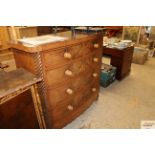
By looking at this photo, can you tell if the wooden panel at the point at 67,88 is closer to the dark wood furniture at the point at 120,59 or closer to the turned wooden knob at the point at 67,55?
the turned wooden knob at the point at 67,55

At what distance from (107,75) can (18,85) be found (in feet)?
5.47

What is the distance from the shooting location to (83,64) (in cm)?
150

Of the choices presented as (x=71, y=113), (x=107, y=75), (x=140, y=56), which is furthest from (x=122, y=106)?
(x=140, y=56)

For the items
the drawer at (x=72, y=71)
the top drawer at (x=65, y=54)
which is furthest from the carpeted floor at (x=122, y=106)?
the top drawer at (x=65, y=54)

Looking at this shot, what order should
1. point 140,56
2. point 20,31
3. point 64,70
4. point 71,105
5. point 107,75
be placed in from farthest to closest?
1. point 20,31
2. point 140,56
3. point 107,75
4. point 71,105
5. point 64,70

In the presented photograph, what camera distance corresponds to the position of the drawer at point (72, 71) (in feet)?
3.93

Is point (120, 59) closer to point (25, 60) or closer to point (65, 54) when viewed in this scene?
point (65, 54)

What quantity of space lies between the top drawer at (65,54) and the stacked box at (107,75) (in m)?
0.95

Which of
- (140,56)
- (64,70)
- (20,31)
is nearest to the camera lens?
(64,70)

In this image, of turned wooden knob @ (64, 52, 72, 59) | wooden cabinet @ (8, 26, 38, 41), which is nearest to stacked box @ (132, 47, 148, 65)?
turned wooden knob @ (64, 52, 72, 59)

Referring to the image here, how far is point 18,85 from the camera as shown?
3.14 ft

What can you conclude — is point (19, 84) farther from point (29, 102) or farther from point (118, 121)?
point (118, 121)

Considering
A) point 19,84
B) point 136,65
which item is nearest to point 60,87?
point 19,84

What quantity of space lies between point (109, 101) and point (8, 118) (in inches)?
56.3
